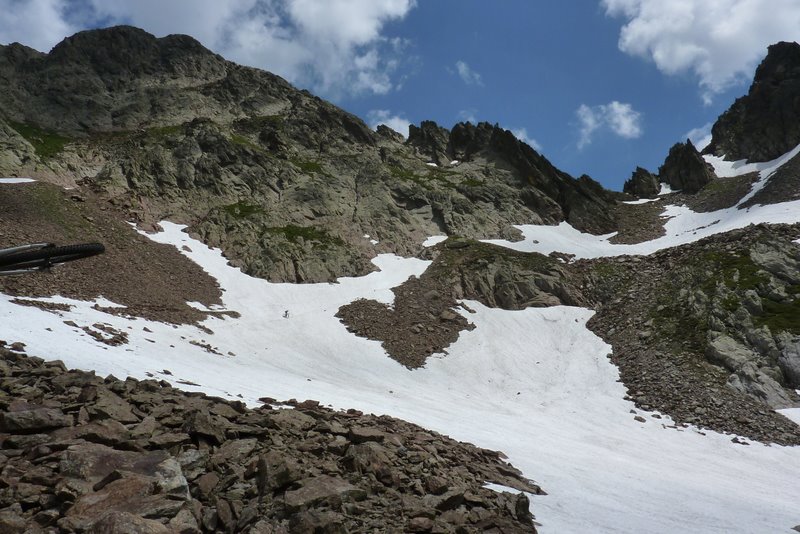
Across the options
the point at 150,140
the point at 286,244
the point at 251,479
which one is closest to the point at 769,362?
the point at 251,479

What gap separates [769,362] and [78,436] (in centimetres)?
4056

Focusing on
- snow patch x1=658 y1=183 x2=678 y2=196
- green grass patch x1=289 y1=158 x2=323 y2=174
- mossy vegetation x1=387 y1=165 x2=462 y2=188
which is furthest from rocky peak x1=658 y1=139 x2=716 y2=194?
green grass patch x1=289 y1=158 x2=323 y2=174

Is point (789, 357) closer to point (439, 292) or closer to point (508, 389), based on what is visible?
point (508, 389)

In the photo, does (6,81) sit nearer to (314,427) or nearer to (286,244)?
(286,244)

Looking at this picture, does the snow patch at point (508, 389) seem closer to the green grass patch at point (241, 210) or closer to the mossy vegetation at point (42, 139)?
the green grass patch at point (241, 210)

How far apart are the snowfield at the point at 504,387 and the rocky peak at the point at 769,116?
97.9 m

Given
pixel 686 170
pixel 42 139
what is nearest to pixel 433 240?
pixel 42 139

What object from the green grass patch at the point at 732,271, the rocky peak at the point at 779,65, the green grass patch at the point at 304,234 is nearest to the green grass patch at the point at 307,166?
the green grass patch at the point at 304,234

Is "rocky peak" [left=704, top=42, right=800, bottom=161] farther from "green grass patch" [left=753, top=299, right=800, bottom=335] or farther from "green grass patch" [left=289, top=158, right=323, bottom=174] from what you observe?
"green grass patch" [left=289, top=158, right=323, bottom=174]

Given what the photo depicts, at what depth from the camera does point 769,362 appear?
32.0 m

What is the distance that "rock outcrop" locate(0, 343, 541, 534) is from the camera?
6879 mm

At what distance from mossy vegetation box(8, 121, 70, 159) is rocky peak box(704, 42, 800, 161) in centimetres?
14293

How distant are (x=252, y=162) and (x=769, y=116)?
12414 cm

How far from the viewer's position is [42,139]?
210 feet
